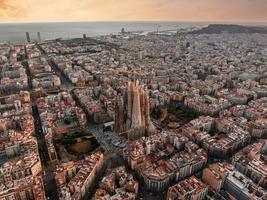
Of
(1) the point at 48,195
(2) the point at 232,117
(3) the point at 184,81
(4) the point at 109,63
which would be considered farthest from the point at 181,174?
(4) the point at 109,63

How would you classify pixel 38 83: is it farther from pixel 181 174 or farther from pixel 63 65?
pixel 181 174

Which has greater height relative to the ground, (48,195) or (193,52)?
(193,52)

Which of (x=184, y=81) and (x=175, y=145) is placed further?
(x=184, y=81)

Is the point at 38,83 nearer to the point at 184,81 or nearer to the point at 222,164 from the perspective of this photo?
the point at 184,81

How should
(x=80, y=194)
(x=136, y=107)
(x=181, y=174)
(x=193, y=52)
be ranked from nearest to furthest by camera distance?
1. (x=80, y=194)
2. (x=181, y=174)
3. (x=136, y=107)
4. (x=193, y=52)

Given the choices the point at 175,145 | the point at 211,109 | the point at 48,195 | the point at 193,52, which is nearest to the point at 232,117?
the point at 211,109

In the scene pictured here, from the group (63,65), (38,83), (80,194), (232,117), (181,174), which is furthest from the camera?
(63,65)

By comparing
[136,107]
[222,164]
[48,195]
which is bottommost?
[48,195]
